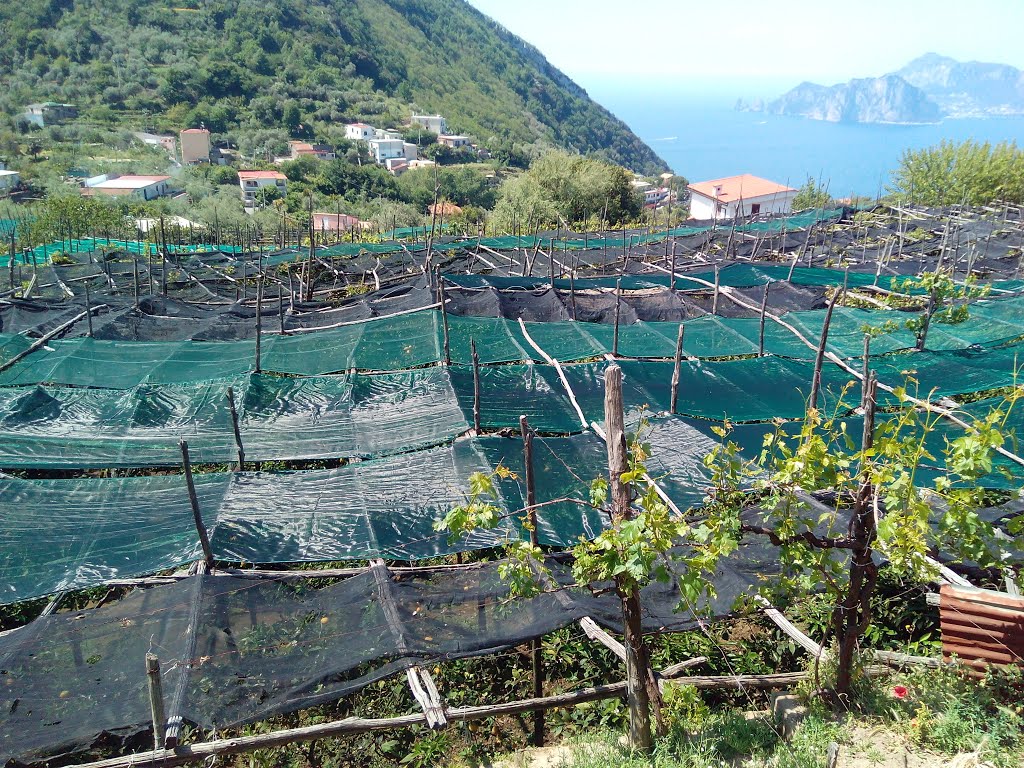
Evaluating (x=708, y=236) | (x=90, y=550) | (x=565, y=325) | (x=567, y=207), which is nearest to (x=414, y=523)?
(x=90, y=550)

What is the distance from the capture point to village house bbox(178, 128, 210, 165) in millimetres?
57531

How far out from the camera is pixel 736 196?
152 ft

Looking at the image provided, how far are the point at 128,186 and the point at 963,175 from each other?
159 ft

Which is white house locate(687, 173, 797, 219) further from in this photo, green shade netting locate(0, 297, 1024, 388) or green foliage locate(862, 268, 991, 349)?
green foliage locate(862, 268, 991, 349)

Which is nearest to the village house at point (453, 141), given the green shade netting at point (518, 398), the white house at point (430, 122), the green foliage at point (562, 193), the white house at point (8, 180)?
the white house at point (430, 122)

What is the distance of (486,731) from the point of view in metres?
5.21

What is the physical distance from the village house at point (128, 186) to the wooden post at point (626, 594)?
161ft

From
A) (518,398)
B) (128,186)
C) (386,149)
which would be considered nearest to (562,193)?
(518,398)

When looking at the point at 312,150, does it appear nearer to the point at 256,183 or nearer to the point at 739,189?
the point at 256,183

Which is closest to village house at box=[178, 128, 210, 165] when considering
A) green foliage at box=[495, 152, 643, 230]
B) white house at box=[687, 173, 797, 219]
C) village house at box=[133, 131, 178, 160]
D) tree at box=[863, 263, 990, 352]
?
village house at box=[133, 131, 178, 160]

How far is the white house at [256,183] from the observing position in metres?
50.7

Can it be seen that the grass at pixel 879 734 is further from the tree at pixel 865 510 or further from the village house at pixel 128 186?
the village house at pixel 128 186

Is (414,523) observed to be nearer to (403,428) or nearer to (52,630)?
(403,428)

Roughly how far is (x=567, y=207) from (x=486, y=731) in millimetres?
31196
